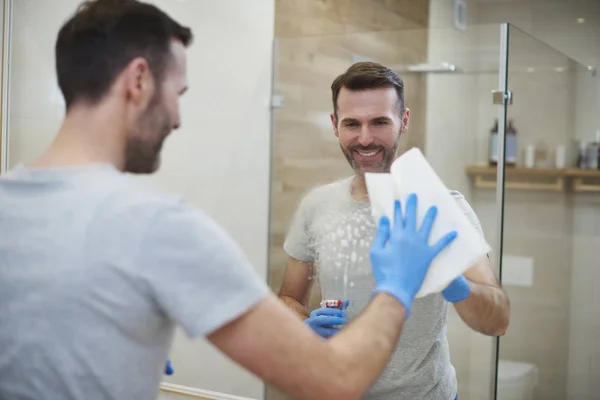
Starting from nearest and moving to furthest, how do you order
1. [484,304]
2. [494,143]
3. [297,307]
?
[484,304], [297,307], [494,143]

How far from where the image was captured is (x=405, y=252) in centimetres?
112

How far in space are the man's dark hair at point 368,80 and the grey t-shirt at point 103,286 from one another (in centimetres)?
75

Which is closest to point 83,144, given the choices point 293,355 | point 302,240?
point 293,355

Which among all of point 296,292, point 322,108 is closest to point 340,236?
point 296,292

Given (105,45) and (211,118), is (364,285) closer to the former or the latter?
(105,45)

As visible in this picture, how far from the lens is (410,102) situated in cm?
201

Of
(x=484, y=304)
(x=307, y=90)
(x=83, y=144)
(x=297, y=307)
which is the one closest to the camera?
(x=83, y=144)

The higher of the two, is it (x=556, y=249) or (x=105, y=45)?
(x=105, y=45)

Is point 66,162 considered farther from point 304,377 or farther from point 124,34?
point 304,377

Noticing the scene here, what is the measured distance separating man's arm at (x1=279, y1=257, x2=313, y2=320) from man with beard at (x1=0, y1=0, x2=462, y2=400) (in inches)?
26.2

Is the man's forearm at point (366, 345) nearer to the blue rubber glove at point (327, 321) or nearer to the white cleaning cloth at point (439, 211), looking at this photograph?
the white cleaning cloth at point (439, 211)

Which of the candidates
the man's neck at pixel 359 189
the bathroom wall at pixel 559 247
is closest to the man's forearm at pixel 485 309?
the man's neck at pixel 359 189

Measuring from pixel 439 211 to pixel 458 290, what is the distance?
0.19 meters

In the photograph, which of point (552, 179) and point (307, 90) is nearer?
point (307, 90)
